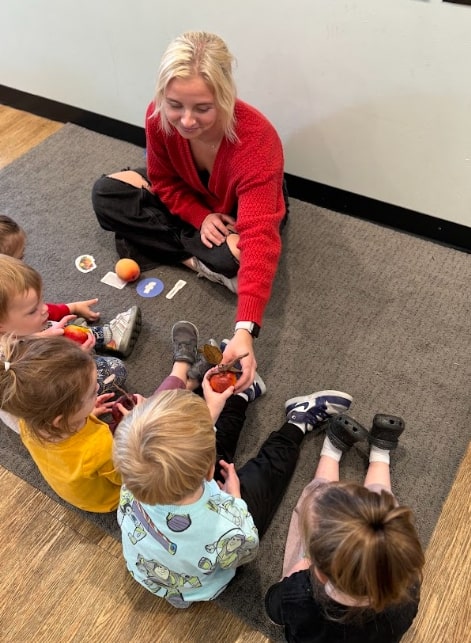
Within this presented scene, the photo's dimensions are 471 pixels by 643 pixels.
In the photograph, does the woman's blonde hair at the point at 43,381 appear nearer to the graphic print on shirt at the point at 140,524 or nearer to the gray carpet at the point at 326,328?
the graphic print on shirt at the point at 140,524

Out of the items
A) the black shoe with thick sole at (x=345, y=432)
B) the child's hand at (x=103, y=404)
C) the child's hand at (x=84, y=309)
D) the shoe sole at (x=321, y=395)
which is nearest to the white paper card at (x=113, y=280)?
the child's hand at (x=84, y=309)

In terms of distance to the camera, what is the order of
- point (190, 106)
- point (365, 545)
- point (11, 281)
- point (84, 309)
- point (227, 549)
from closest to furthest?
point (365, 545) < point (227, 549) < point (11, 281) < point (190, 106) < point (84, 309)

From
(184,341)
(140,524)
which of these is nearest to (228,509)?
(140,524)

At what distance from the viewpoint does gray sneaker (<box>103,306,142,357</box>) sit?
5.33ft

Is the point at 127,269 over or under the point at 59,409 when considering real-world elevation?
under

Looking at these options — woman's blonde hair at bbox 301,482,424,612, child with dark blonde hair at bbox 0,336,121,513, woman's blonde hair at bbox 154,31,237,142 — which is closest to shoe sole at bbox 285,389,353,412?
child with dark blonde hair at bbox 0,336,121,513

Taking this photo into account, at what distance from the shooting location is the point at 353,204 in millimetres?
2029

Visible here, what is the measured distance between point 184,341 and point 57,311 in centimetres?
41

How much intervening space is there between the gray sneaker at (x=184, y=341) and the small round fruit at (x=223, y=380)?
0.21 m

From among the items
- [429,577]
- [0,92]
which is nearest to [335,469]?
[429,577]

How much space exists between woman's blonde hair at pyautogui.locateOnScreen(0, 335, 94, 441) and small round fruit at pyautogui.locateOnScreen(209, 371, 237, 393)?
352 mm

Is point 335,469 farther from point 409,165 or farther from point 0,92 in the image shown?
point 0,92

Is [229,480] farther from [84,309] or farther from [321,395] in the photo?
[84,309]

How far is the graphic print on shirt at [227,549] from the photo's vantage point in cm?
100
